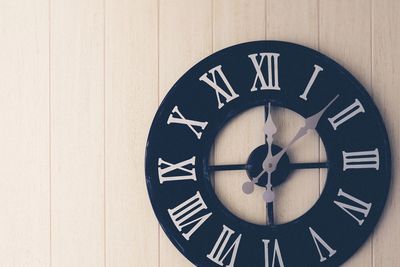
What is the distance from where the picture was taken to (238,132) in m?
1.60

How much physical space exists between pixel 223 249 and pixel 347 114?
18.8 inches

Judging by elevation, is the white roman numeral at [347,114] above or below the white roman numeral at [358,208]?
above

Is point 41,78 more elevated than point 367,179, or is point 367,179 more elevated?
point 41,78

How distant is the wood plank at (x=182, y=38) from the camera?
1611 mm

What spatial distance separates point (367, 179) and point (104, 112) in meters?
0.72

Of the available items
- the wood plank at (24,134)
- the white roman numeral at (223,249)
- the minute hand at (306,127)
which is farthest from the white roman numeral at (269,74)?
the wood plank at (24,134)

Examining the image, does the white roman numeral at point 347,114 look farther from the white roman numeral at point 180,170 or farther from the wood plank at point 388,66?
the white roman numeral at point 180,170

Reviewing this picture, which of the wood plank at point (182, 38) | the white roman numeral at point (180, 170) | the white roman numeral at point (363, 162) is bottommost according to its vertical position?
the white roman numeral at point (180, 170)

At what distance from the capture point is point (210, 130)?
158 centimetres

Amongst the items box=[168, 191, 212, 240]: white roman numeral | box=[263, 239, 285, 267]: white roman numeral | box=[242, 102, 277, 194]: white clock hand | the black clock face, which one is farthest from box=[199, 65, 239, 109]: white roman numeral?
box=[263, 239, 285, 267]: white roman numeral

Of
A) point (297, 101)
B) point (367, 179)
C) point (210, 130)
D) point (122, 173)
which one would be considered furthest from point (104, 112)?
point (367, 179)

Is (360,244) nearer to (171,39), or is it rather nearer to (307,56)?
(307,56)

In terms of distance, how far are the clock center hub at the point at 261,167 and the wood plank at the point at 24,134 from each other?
0.55 metres

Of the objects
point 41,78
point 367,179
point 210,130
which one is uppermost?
point 41,78
